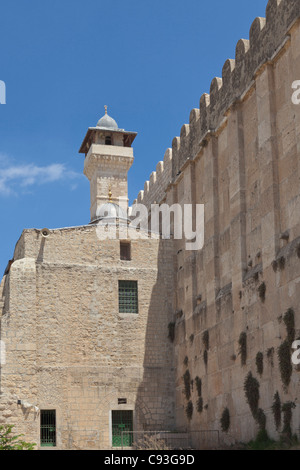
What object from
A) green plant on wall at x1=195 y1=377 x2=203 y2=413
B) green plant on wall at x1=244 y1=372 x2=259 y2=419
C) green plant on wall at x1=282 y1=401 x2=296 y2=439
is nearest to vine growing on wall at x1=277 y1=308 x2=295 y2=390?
green plant on wall at x1=282 y1=401 x2=296 y2=439

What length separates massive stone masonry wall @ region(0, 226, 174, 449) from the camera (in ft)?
82.5

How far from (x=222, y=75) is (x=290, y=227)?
25.5 ft

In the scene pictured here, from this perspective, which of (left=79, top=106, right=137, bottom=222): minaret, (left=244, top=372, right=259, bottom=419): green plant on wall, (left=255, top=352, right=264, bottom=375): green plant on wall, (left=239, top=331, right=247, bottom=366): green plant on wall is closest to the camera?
(left=255, top=352, right=264, bottom=375): green plant on wall

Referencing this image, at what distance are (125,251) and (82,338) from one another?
387 cm

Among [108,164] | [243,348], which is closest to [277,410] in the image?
[243,348]

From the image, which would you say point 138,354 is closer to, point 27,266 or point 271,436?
point 27,266

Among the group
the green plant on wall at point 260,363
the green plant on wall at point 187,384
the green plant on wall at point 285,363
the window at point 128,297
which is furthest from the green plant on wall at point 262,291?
the window at point 128,297

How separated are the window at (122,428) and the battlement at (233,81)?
29.8 ft

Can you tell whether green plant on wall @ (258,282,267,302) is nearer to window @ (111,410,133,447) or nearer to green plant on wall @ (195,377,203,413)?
green plant on wall @ (195,377,203,413)

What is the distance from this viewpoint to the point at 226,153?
2408 centimetres

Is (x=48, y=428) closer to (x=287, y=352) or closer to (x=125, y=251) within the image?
(x=125, y=251)

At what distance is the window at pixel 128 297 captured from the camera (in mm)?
27203

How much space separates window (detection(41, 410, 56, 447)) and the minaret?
14497 mm

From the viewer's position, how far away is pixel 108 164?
3847cm
